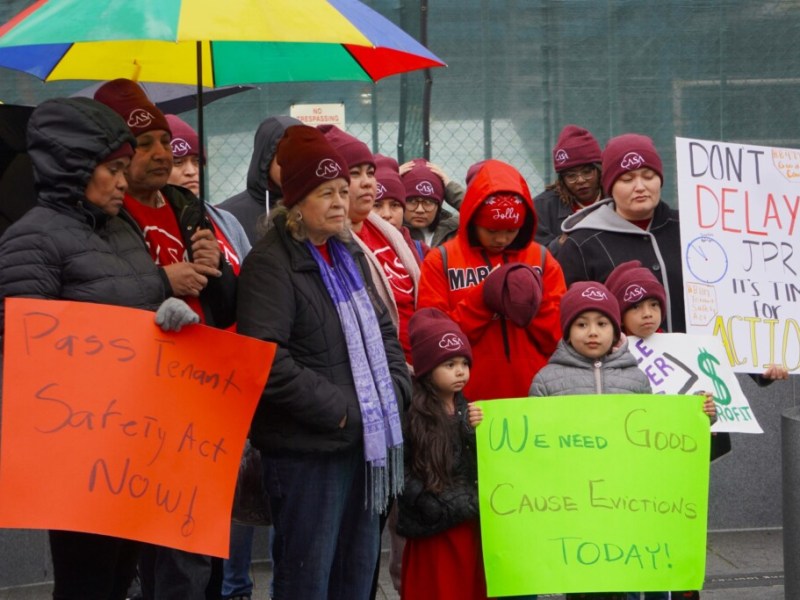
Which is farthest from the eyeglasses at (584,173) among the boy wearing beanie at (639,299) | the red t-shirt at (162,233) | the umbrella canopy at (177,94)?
the red t-shirt at (162,233)

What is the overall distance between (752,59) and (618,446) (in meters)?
3.76

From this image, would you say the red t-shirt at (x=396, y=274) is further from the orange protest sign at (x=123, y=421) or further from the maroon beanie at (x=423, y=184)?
the orange protest sign at (x=123, y=421)

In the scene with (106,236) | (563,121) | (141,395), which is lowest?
(141,395)

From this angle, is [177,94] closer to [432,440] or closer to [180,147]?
[180,147]

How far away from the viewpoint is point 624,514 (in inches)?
189

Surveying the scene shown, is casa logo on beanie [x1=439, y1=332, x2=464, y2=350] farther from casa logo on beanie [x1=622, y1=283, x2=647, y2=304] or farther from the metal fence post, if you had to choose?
the metal fence post

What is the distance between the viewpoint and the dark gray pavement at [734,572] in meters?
6.38

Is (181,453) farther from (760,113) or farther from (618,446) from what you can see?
(760,113)

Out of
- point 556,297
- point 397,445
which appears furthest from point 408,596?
point 556,297

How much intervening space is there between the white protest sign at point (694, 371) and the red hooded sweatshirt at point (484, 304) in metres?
0.36

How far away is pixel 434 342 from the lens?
5.00 meters

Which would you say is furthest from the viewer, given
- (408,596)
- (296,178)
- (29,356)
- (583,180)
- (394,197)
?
(583,180)

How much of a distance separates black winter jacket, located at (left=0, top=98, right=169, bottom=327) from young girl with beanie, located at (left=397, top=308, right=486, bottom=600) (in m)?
1.30

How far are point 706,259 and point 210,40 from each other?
2.40 meters
